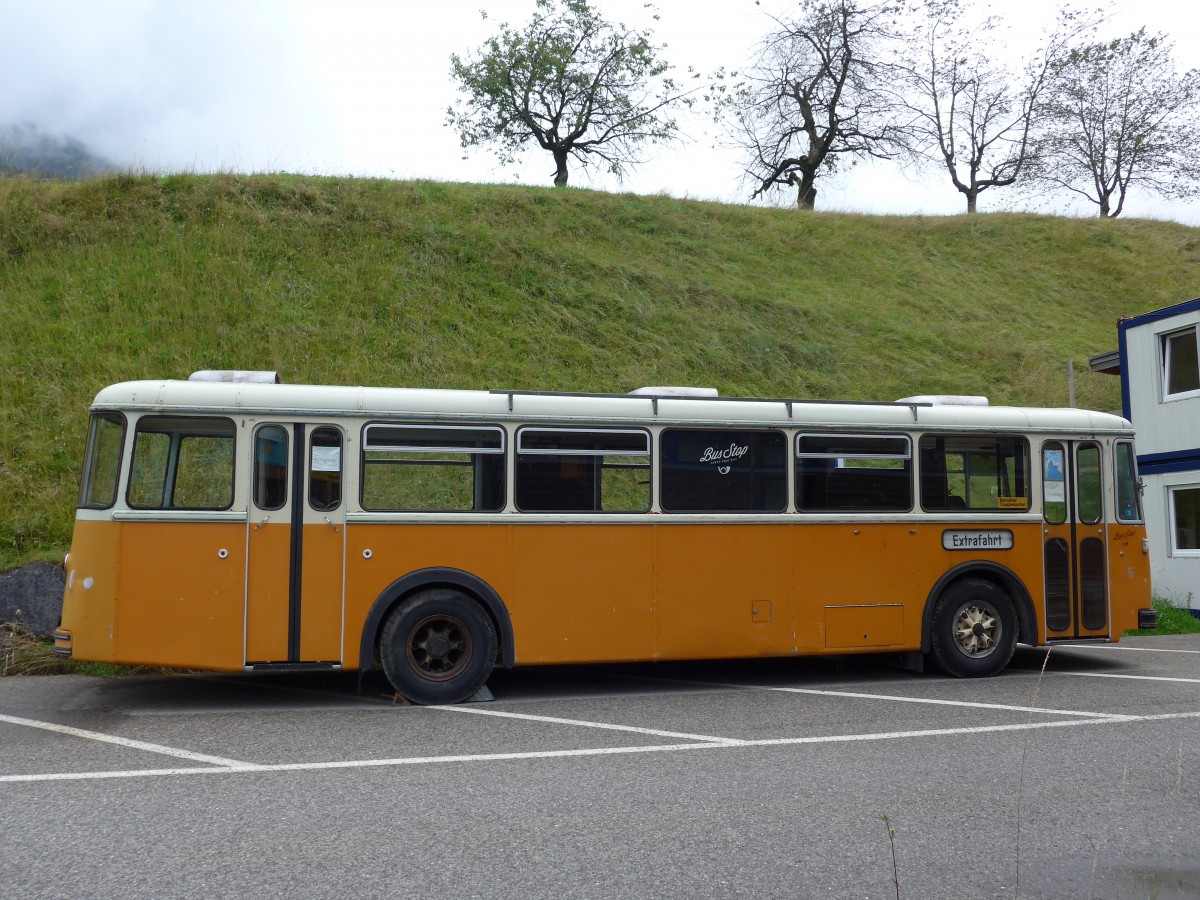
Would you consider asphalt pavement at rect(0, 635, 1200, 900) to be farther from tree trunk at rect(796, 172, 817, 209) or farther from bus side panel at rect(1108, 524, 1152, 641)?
tree trunk at rect(796, 172, 817, 209)

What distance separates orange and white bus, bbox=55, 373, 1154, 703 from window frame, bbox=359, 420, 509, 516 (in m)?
0.02

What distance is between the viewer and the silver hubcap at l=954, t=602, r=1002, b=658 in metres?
10.4

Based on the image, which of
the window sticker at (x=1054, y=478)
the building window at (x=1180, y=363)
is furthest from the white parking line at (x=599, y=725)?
the building window at (x=1180, y=363)

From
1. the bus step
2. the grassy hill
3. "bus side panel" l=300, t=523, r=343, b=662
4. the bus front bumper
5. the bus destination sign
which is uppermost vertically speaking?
the grassy hill

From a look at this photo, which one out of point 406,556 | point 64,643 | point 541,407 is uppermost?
point 541,407

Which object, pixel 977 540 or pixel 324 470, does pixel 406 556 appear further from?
pixel 977 540

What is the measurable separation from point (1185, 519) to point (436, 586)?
13518mm

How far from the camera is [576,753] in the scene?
22.8ft

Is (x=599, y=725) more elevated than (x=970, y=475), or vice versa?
(x=970, y=475)

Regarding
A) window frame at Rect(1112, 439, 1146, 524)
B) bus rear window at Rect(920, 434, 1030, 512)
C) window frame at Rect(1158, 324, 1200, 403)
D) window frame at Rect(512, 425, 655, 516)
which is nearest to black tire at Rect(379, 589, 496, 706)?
window frame at Rect(512, 425, 655, 516)

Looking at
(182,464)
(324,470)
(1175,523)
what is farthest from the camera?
(1175,523)

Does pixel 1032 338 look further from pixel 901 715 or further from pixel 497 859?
pixel 497 859

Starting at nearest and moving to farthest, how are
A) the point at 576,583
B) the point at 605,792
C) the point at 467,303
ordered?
the point at 605,792, the point at 576,583, the point at 467,303

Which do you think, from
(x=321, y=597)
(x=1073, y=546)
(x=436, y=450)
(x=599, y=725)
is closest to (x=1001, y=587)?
(x=1073, y=546)
